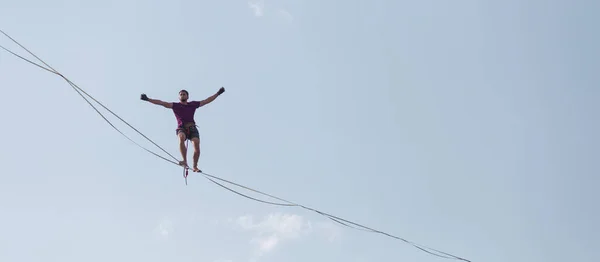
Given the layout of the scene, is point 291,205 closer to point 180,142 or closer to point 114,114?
point 180,142

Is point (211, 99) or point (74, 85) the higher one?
point (211, 99)

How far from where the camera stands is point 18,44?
1295 centimetres

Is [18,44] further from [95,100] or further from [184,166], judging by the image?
[184,166]

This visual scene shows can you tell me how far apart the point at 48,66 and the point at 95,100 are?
1.02 metres

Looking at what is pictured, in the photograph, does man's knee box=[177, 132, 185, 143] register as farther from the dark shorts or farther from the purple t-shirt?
the purple t-shirt

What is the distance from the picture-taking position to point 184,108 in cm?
1419

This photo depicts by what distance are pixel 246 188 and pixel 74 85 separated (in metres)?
3.37

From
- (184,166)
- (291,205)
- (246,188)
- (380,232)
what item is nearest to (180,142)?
(184,166)

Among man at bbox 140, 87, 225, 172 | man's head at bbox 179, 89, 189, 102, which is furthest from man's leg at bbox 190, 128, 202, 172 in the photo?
man's head at bbox 179, 89, 189, 102

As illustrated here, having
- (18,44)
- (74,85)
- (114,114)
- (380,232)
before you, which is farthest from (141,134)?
(380,232)

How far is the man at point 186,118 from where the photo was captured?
544 inches

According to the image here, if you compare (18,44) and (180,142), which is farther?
(180,142)

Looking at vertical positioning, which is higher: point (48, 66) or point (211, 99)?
point (211, 99)

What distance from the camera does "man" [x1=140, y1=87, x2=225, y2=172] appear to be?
13812 millimetres
